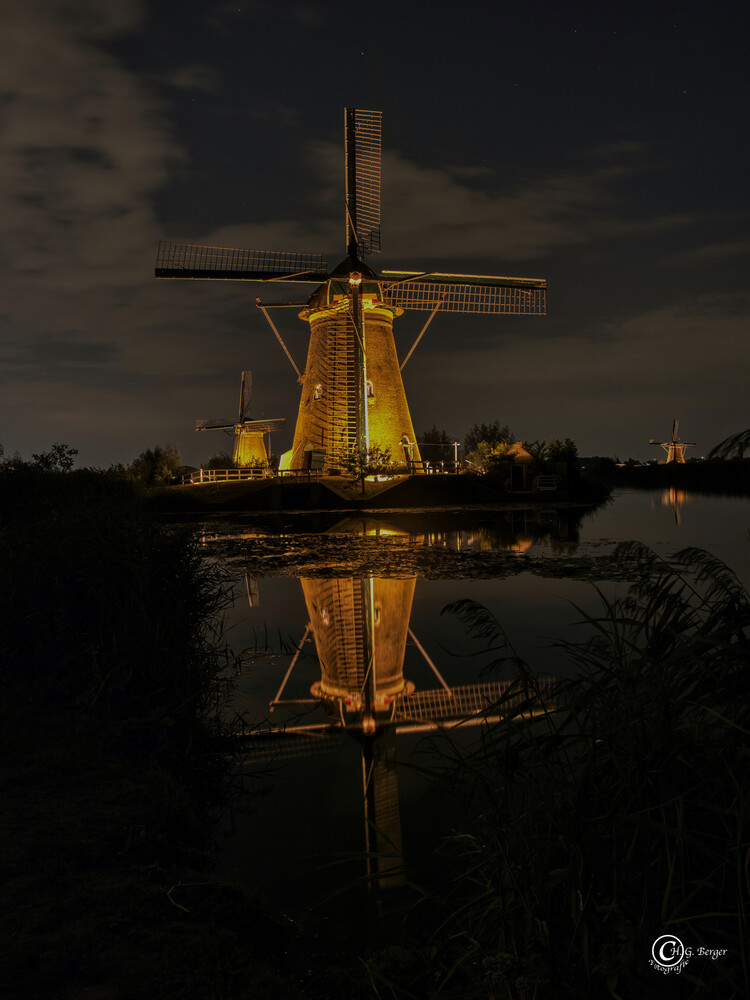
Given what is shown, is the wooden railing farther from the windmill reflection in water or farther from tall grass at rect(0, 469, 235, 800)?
tall grass at rect(0, 469, 235, 800)

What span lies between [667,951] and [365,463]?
28.6 metres

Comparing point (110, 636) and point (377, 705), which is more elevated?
point (110, 636)

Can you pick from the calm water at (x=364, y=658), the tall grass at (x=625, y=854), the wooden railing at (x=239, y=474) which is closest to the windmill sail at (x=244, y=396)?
the wooden railing at (x=239, y=474)

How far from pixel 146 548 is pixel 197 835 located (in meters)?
2.74

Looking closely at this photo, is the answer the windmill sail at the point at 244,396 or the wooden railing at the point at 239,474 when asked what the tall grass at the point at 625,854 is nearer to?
the wooden railing at the point at 239,474

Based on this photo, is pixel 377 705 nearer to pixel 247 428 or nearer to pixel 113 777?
pixel 113 777

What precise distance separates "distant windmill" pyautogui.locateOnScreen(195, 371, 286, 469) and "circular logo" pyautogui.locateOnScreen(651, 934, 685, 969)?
53509 millimetres

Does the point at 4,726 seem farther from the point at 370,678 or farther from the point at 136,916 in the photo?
the point at 370,678

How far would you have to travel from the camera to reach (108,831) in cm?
305

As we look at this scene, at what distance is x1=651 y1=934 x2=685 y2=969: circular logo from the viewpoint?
1.87 metres

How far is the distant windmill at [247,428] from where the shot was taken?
55.0 meters

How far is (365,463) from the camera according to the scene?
30.4 m

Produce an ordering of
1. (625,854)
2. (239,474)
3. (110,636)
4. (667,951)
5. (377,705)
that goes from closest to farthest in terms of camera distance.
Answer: (667,951)
(625,854)
(110,636)
(377,705)
(239,474)

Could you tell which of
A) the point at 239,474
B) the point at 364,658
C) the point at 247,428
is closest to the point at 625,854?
the point at 364,658
